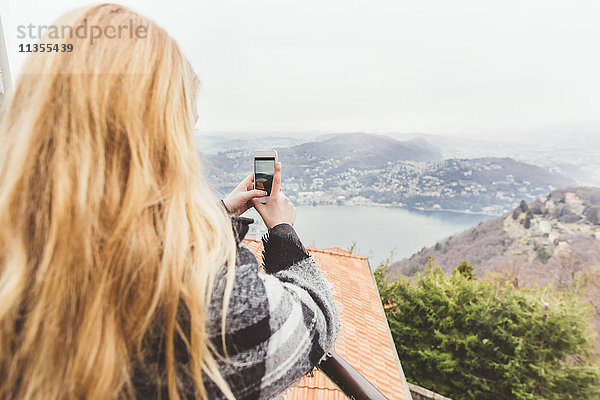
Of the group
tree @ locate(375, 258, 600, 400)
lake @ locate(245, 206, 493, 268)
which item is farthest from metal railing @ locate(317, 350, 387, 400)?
lake @ locate(245, 206, 493, 268)

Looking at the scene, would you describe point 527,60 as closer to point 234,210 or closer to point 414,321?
point 414,321

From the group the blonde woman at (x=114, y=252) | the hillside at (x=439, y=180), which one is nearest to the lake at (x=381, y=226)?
the hillside at (x=439, y=180)

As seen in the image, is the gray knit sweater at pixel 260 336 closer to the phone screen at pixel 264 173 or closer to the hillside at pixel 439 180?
the phone screen at pixel 264 173

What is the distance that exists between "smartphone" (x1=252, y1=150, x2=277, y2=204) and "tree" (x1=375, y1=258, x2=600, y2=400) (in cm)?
714

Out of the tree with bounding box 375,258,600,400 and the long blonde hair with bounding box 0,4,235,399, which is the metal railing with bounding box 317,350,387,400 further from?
the tree with bounding box 375,258,600,400

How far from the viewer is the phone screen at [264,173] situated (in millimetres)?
1007

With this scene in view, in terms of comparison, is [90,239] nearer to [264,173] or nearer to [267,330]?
[267,330]

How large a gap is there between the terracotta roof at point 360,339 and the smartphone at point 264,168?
1414mm

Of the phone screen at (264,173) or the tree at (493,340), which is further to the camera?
the tree at (493,340)

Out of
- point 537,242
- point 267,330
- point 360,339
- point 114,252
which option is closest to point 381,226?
point 537,242

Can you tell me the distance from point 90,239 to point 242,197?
50 cm

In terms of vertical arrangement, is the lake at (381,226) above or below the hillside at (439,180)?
below

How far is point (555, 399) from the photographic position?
6.15 m

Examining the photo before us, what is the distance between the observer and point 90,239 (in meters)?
0.48
